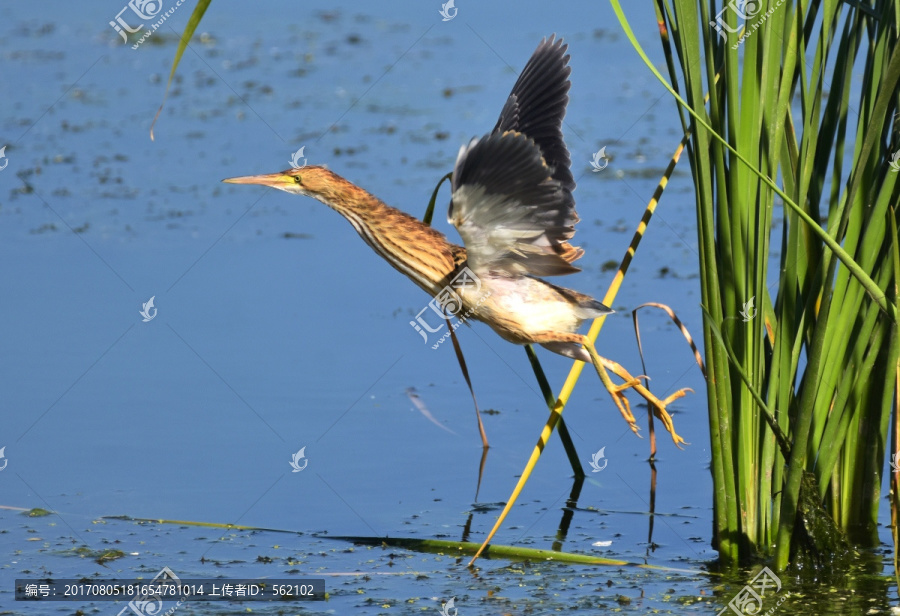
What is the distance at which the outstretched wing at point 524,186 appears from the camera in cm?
332

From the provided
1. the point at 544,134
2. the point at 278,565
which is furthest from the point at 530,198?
the point at 278,565

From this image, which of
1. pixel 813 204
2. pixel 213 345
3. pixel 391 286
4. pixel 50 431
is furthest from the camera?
pixel 391 286

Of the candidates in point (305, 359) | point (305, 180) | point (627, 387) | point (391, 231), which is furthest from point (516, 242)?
point (305, 359)

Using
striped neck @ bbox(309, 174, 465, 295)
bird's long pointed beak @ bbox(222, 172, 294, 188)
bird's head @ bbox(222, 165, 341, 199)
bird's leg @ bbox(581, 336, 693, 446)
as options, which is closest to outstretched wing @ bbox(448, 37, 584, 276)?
striped neck @ bbox(309, 174, 465, 295)

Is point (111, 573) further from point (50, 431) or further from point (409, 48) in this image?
point (409, 48)

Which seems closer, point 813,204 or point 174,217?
point 813,204

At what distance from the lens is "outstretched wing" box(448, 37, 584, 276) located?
3.32 m

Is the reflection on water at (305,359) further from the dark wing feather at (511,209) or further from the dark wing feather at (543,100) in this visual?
the dark wing feather at (543,100)

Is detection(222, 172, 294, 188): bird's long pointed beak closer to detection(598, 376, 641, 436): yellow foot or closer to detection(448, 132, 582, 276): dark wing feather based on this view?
detection(448, 132, 582, 276): dark wing feather

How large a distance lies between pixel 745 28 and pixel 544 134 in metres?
1.05

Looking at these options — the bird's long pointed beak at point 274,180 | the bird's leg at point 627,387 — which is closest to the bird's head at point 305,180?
the bird's long pointed beak at point 274,180

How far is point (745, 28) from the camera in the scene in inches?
125

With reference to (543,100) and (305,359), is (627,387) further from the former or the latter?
(305,359)

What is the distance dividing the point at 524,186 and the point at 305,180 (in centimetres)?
82
